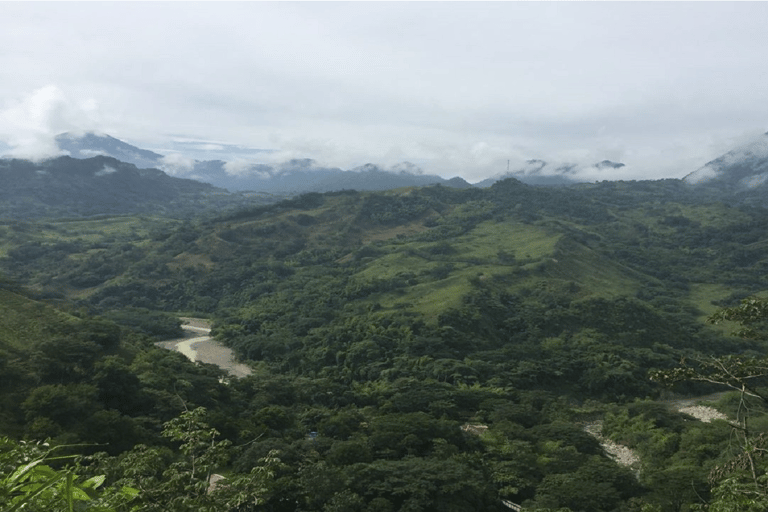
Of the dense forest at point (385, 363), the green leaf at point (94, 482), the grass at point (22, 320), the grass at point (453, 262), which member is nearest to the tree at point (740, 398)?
the dense forest at point (385, 363)

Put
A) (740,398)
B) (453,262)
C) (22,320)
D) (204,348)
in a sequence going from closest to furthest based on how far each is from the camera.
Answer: (740,398) → (22,320) → (204,348) → (453,262)

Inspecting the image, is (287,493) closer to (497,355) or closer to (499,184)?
(497,355)

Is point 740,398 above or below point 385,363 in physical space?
above

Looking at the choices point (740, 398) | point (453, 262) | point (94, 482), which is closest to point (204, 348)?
point (453, 262)

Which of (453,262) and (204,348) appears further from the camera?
(453,262)

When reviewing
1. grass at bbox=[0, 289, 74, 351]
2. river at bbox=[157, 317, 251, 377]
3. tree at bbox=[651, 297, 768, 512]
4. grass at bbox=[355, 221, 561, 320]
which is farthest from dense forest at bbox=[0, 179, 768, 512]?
river at bbox=[157, 317, 251, 377]

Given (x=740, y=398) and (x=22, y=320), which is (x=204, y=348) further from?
(x=740, y=398)

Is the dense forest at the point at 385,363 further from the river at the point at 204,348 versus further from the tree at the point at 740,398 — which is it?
the river at the point at 204,348
